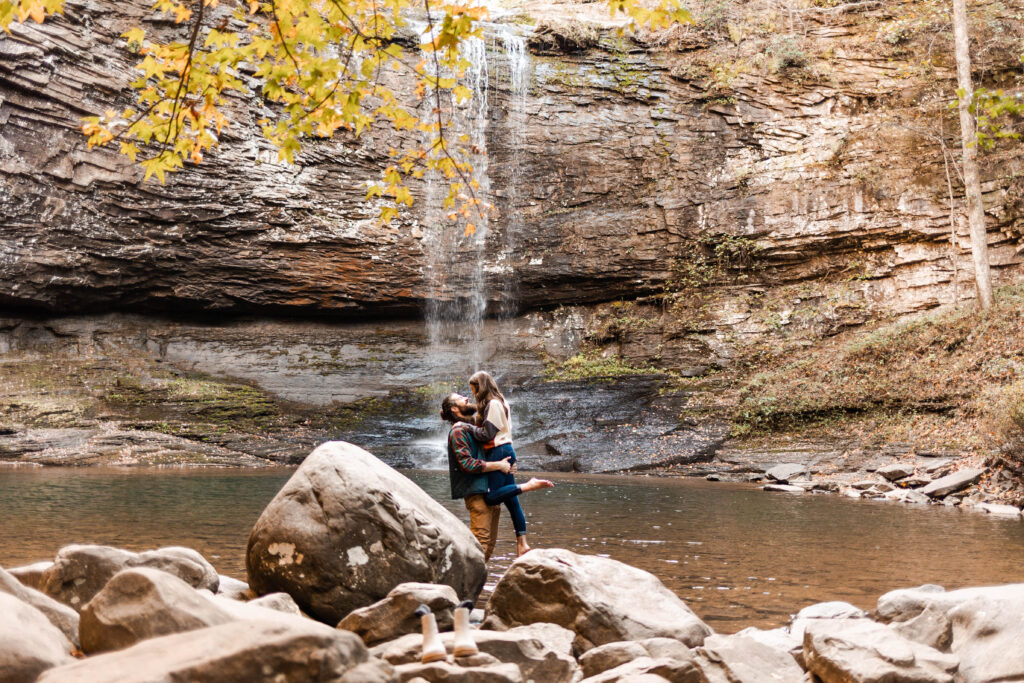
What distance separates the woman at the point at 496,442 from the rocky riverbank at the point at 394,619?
701 mm

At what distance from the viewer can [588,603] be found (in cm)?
366

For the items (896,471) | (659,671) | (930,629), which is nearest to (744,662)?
(659,671)

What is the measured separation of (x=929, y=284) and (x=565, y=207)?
11.0 m

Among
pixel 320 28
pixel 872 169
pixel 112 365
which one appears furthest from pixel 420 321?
pixel 320 28

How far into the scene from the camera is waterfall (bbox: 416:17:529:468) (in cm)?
2345

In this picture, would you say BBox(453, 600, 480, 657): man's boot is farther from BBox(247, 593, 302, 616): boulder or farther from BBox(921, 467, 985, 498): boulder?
BBox(921, 467, 985, 498): boulder

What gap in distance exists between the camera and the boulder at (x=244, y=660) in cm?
164

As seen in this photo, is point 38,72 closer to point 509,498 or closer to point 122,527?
point 122,527

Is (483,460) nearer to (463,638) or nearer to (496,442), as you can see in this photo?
(496,442)

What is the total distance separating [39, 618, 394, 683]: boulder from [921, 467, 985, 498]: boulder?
1065 cm

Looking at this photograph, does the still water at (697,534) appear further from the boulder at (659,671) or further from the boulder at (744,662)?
the boulder at (659,671)

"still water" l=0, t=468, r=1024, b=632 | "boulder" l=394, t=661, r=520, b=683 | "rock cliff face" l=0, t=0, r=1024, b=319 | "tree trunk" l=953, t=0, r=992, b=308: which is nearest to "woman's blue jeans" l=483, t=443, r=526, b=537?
"still water" l=0, t=468, r=1024, b=632

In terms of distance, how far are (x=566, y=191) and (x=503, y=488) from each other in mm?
19330

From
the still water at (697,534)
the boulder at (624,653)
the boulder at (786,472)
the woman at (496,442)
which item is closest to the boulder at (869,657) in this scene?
the boulder at (624,653)
